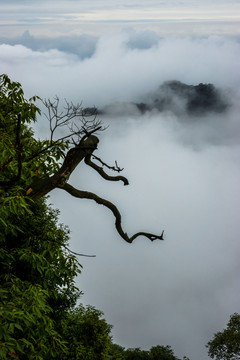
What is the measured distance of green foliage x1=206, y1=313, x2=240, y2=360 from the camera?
1083 inches

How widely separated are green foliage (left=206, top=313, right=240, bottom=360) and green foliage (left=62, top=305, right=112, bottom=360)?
36.7 feet

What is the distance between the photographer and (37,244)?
498 inches

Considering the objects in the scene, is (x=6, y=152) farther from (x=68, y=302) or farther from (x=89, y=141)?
(x=68, y=302)

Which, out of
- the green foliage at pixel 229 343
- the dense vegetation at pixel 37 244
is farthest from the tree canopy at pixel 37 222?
the green foliage at pixel 229 343

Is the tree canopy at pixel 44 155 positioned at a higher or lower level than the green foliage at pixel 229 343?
lower

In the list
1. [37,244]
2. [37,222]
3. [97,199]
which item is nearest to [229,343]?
[37,222]

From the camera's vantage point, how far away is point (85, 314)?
1941cm

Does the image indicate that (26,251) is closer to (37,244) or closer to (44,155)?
(44,155)

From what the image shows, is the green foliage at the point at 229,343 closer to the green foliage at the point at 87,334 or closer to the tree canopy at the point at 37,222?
the green foliage at the point at 87,334

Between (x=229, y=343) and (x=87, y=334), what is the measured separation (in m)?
12.8

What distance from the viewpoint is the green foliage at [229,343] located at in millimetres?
27516

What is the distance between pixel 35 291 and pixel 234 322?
74.5 feet

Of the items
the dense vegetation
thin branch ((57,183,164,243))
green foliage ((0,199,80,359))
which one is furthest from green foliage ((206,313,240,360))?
thin branch ((57,183,164,243))

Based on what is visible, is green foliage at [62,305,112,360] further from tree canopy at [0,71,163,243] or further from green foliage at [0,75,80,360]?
tree canopy at [0,71,163,243]
